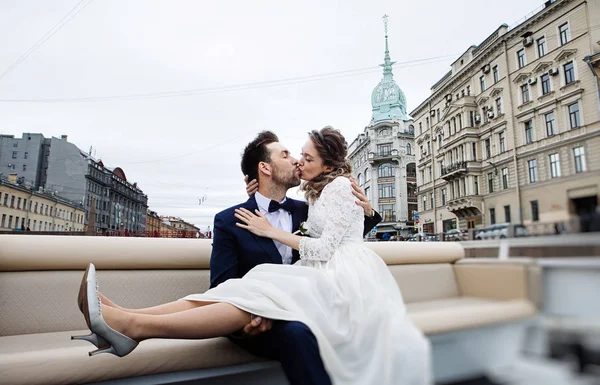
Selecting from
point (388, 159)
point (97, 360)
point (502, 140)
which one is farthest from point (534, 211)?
point (388, 159)

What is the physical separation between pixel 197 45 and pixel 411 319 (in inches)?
119

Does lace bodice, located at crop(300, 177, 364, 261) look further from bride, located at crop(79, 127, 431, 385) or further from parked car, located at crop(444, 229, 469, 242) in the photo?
parked car, located at crop(444, 229, 469, 242)

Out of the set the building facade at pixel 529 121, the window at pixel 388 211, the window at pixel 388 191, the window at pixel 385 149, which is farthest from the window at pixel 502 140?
the window at pixel 388 211

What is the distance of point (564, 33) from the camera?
52 centimetres

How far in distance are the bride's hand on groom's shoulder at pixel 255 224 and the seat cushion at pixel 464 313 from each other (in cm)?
71

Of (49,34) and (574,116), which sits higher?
(49,34)

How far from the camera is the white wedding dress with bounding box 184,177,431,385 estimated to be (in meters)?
0.44

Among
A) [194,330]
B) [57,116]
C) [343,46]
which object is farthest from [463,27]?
[57,116]

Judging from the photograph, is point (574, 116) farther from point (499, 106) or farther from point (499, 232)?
point (499, 106)

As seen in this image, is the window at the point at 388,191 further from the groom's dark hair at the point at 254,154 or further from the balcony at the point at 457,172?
the balcony at the point at 457,172

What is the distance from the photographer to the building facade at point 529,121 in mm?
267

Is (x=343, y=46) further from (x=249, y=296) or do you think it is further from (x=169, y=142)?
(x=169, y=142)

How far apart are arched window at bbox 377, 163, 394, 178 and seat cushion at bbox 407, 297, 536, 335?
1667mm

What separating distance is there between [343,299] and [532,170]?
466 mm
